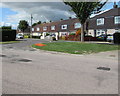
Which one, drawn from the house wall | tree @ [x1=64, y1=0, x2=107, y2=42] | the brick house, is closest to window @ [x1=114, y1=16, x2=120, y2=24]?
the house wall

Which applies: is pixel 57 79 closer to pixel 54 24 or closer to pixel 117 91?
pixel 117 91

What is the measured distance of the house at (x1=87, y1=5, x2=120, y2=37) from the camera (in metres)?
35.8

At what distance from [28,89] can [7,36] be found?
28.9 meters

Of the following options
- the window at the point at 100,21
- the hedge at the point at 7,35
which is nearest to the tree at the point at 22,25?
the hedge at the point at 7,35

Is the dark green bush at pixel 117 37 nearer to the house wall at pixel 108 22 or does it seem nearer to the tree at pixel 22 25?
the house wall at pixel 108 22

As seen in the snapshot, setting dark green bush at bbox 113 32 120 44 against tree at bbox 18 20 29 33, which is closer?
dark green bush at bbox 113 32 120 44

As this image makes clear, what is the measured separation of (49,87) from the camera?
4.55 meters

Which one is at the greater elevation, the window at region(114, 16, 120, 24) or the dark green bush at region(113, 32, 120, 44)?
the window at region(114, 16, 120, 24)

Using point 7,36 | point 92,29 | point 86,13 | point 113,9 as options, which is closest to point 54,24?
point 92,29

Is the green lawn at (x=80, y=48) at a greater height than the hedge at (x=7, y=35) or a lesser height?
lesser

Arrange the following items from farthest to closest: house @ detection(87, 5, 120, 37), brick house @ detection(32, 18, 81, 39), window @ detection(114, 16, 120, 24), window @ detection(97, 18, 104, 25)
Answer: brick house @ detection(32, 18, 81, 39), window @ detection(97, 18, 104, 25), house @ detection(87, 5, 120, 37), window @ detection(114, 16, 120, 24)

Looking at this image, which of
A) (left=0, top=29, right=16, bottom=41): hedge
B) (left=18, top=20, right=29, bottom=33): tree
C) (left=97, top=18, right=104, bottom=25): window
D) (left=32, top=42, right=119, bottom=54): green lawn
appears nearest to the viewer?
(left=32, top=42, right=119, bottom=54): green lawn

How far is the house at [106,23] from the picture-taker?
35.8 meters

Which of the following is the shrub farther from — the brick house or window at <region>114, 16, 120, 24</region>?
window at <region>114, 16, 120, 24</region>
